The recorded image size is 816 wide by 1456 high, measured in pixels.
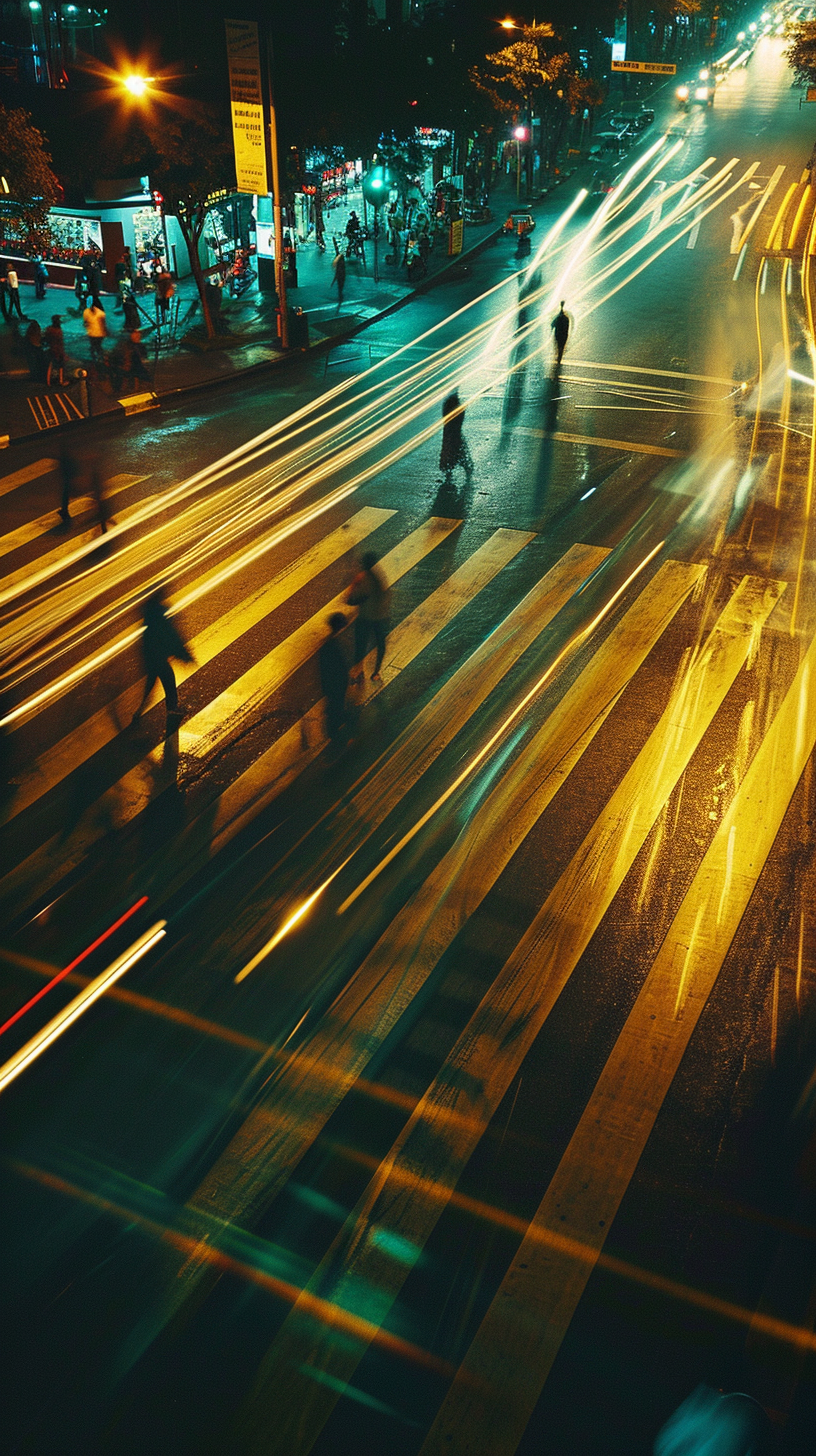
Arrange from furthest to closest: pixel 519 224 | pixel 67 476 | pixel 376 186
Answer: pixel 519 224
pixel 376 186
pixel 67 476

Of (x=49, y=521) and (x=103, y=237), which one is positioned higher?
(x=103, y=237)

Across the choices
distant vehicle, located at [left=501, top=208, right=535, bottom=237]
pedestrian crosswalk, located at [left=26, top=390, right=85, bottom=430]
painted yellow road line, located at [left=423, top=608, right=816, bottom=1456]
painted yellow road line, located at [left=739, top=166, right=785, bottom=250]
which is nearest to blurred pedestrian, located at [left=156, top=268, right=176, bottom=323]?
pedestrian crosswalk, located at [left=26, top=390, right=85, bottom=430]

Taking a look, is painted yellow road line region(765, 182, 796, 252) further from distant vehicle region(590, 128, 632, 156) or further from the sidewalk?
distant vehicle region(590, 128, 632, 156)

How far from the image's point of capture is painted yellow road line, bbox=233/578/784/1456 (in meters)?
4.82

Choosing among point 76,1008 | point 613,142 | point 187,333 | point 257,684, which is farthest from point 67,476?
point 613,142

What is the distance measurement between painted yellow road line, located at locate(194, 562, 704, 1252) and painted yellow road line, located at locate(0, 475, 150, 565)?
780cm

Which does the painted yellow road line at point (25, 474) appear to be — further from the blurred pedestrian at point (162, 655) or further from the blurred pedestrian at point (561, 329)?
the blurred pedestrian at point (561, 329)

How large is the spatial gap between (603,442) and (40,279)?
791 inches

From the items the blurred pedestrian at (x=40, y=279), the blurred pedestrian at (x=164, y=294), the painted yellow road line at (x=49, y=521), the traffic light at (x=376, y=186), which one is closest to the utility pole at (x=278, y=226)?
the blurred pedestrian at (x=164, y=294)

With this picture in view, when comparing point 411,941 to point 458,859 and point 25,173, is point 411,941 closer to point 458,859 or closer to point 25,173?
point 458,859

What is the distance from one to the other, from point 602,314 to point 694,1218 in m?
27.0

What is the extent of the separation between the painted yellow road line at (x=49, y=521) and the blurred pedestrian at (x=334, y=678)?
16.1 feet

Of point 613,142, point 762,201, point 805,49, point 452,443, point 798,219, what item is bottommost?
point 452,443

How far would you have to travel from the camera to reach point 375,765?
9.56 metres
